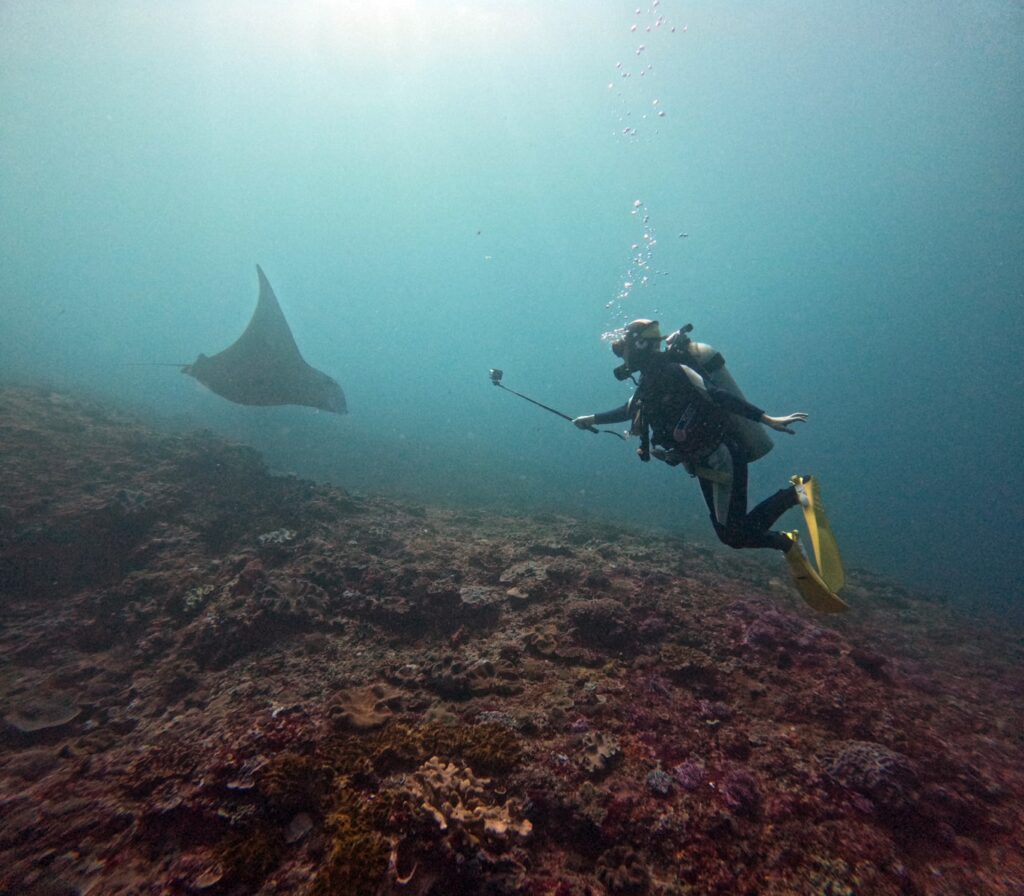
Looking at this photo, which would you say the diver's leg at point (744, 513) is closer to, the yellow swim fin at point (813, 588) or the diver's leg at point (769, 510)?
the diver's leg at point (769, 510)

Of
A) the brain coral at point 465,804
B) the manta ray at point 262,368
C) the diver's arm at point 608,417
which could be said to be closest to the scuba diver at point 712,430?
→ the diver's arm at point 608,417

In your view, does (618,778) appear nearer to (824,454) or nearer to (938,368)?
(824,454)

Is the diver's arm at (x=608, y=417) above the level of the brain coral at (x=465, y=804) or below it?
above

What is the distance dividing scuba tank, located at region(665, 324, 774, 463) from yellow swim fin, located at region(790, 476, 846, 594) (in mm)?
676

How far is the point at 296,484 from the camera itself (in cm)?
1146

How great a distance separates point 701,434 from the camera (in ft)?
18.3

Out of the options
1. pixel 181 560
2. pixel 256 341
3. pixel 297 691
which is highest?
pixel 256 341

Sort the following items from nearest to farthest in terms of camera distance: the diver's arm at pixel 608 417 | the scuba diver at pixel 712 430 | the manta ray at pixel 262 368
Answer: the scuba diver at pixel 712 430
the diver's arm at pixel 608 417
the manta ray at pixel 262 368

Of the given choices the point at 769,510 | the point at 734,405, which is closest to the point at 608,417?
the point at 734,405

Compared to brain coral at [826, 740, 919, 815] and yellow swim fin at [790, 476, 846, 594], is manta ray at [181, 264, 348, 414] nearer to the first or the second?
yellow swim fin at [790, 476, 846, 594]

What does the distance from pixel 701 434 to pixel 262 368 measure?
16.3 meters

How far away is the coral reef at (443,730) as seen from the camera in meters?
2.68

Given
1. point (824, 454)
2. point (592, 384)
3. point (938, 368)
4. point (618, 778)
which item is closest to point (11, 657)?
point (618, 778)

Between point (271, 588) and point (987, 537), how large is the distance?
56.2 metres
